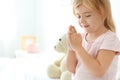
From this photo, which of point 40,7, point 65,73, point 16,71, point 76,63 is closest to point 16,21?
point 40,7

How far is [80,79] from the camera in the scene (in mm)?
963

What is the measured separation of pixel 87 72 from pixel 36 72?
1020 millimetres

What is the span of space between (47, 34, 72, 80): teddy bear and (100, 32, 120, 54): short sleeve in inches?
28.5

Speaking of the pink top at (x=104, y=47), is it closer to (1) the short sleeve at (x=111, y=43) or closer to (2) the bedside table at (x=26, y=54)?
(1) the short sleeve at (x=111, y=43)

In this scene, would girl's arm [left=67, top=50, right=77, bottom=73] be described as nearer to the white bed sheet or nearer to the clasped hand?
the clasped hand

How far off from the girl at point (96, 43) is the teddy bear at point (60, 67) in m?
0.66

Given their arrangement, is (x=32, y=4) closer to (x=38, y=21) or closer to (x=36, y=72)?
(x=38, y=21)

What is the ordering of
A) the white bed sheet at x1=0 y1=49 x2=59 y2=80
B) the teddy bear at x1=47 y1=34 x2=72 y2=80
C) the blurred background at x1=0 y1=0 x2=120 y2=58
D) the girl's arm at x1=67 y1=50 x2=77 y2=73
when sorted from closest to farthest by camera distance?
the girl's arm at x1=67 y1=50 x2=77 y2=73
the teddy bear at x1=47 y1=34 x2=72 y2=80
the white bed sheet at x1=0 y1=49 x2=59 y2=80
the blurred background at x1=0 y1=0 x2=120 y2=58

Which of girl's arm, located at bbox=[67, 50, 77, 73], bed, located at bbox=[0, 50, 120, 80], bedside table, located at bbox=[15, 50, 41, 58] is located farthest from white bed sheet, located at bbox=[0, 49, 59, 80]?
girl's arm, located at bbox=[67, 50, 77, 73]

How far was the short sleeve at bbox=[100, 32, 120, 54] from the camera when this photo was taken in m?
0.91

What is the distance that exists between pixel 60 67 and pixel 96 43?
35.2 inches

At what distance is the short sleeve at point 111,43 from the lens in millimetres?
912

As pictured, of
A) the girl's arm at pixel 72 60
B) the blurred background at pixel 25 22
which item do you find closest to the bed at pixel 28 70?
the girl's arm at pixel 72 60

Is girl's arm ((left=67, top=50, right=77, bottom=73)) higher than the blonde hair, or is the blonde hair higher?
the blonde hair
